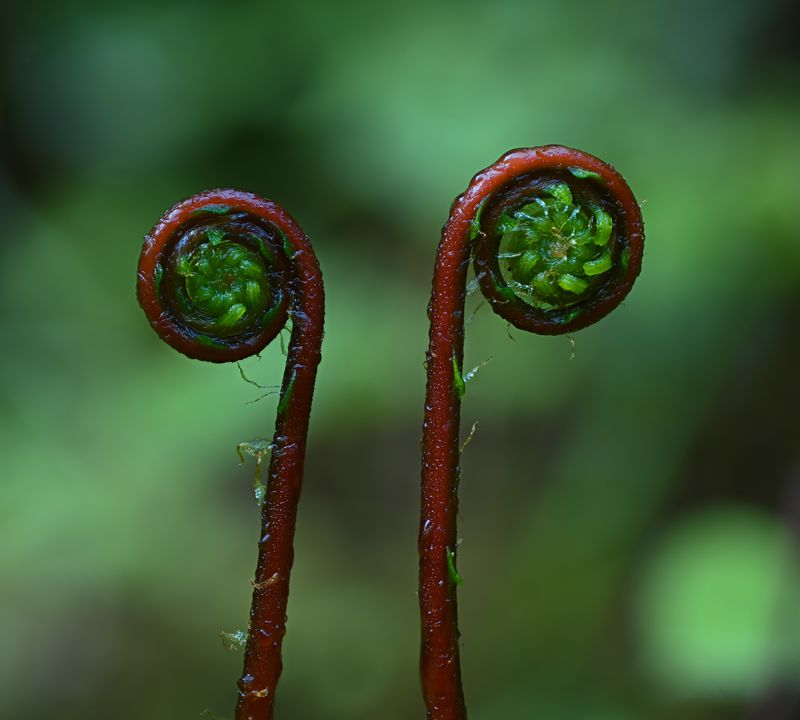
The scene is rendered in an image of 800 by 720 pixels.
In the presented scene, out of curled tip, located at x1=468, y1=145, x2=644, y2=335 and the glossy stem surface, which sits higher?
curled tip, located at x1=468, y1=145, x2=644, y2=335

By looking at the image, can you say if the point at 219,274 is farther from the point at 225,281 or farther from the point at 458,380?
the point at 458,380

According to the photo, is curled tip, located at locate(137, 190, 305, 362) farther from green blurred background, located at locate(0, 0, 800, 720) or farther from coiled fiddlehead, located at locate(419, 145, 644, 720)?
green blurred background, located at locate(0, 0, 800, 720)

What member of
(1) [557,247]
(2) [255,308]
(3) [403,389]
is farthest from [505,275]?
(3) [403,389]

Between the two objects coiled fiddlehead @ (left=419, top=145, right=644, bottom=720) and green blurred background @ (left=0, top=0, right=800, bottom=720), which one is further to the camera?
green blurred background @ (left=0, top=0, right=800, bottom=720)

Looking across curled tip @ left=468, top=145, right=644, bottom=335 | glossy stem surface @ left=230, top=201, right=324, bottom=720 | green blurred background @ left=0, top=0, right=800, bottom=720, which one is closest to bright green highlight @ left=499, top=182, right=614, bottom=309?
curled tip @ left=468, top=145, right=644, bottom=335

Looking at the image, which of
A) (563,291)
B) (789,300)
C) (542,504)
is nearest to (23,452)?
(542,504)

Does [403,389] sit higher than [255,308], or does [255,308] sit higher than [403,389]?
[403,389]

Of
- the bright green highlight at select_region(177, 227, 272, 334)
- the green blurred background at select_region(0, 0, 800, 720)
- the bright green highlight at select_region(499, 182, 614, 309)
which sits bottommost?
the bright green highlight at select_region(177, 227, 272, 334)
